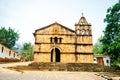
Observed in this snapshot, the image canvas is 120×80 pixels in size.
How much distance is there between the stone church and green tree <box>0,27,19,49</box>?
147 feet

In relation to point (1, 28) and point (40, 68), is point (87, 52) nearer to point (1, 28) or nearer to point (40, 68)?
point (40, 68)

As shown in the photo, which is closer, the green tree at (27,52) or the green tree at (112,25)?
the green tree at (112,25)

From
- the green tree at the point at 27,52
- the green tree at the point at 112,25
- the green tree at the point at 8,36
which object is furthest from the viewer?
the green tree at the point at 8,36

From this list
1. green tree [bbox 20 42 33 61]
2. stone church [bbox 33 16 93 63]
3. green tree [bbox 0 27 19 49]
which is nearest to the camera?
stone church [bbox 33 16 93 63]

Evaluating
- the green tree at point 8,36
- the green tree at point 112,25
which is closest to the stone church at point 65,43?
the green tree at point 112,25

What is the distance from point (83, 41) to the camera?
30.7 metres

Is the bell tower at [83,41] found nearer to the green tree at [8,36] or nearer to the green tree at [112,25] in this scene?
the green tree at [112,25]

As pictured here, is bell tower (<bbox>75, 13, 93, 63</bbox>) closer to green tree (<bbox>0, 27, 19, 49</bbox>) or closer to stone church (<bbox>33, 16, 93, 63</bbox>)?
stone church (<bbox>33, 16, 93, 63</bbox>)

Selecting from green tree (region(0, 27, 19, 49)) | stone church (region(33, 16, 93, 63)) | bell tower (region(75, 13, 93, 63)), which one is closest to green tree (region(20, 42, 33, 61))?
green tree (region(0, 27, 19, 49))

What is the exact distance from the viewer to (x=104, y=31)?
27984 millimetres

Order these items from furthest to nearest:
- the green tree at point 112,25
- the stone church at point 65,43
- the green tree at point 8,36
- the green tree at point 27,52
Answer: the green tree at point 8,36 → the green tree at point 27,52 → the stone church at point 65,43 → the green tree at point 112,25

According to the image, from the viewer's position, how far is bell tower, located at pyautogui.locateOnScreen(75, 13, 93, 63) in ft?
98.7

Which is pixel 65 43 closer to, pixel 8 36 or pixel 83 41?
pixel 83 41

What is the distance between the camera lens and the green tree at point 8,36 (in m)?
71.6
